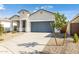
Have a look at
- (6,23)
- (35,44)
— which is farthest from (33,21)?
(6,23)

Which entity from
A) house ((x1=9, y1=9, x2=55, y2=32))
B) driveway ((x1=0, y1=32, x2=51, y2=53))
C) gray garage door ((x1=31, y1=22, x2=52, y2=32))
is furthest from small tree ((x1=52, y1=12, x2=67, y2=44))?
driveway ((x1=0, y1=32, x2=51, y2=53))

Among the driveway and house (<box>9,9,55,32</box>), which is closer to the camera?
the driveway

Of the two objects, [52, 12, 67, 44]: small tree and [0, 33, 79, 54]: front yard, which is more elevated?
[52, 12, 67, 44]: small tree

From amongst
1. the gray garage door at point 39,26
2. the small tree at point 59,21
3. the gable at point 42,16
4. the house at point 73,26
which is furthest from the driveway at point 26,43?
the house at point 73,26

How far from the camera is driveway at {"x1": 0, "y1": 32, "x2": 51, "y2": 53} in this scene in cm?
1002

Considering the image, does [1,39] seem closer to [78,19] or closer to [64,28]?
[64,28]

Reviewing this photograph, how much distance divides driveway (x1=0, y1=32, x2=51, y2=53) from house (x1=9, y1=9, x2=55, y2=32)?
268mm

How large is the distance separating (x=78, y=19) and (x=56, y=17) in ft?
3.77

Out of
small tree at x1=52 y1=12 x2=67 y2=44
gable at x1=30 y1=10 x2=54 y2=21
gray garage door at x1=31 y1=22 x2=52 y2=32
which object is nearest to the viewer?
small tree at x1=52 y1=12 x2=67 y2=44

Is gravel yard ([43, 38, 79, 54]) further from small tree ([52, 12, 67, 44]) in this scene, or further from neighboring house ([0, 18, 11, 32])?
neighboring house ([0, 18, 11, 32])

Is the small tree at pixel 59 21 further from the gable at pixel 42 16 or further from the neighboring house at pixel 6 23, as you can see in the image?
the neighboring house at pixel 6 23

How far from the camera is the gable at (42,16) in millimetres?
10109

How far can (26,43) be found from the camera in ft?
33.3
